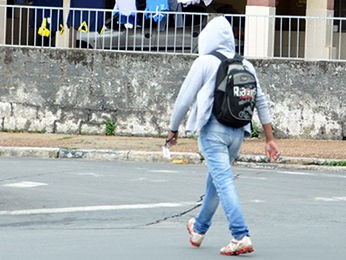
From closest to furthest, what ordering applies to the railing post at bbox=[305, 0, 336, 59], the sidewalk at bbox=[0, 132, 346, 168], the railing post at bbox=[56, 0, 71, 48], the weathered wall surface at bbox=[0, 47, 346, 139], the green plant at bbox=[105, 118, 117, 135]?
the sidewalk at bbox=[0, 132, 346, 168] < the weathered wall surface at bbox=[0, 47, 346, 139] < the green plant at bbox=[105, 118, 117, 135] < the railing post at bbox=[56, 0, 71, 48] < the railing post at bbox=[305, 0, 336, 59]

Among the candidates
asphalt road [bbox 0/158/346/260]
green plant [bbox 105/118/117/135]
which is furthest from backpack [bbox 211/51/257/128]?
green plant [bbox 105/118/117/135]

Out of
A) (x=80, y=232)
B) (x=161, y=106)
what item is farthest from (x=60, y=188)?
(x=161, y=106)

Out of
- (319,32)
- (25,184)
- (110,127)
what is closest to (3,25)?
(110,127)

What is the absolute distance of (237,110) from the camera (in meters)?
8.65

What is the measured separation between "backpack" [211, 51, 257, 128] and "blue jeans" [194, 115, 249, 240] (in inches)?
4.1

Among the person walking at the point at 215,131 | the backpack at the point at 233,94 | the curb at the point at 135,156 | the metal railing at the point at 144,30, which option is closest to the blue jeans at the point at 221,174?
the person walking at the point at 215,131

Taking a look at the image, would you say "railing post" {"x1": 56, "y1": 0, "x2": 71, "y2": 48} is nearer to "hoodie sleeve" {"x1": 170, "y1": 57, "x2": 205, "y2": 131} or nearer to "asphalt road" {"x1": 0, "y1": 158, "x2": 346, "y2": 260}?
"asphalt road" {"x1": 0, "y1": 158, "x2": 346, "y2": 260}

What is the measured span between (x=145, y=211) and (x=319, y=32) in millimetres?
12390

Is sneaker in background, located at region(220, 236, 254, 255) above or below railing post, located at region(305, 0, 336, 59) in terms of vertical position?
below

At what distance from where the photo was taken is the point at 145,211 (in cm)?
1144

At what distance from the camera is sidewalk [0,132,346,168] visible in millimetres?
17844

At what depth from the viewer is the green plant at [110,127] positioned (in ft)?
67.7

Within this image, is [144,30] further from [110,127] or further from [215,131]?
[215,131]

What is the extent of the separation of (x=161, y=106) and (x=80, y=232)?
10681mm
